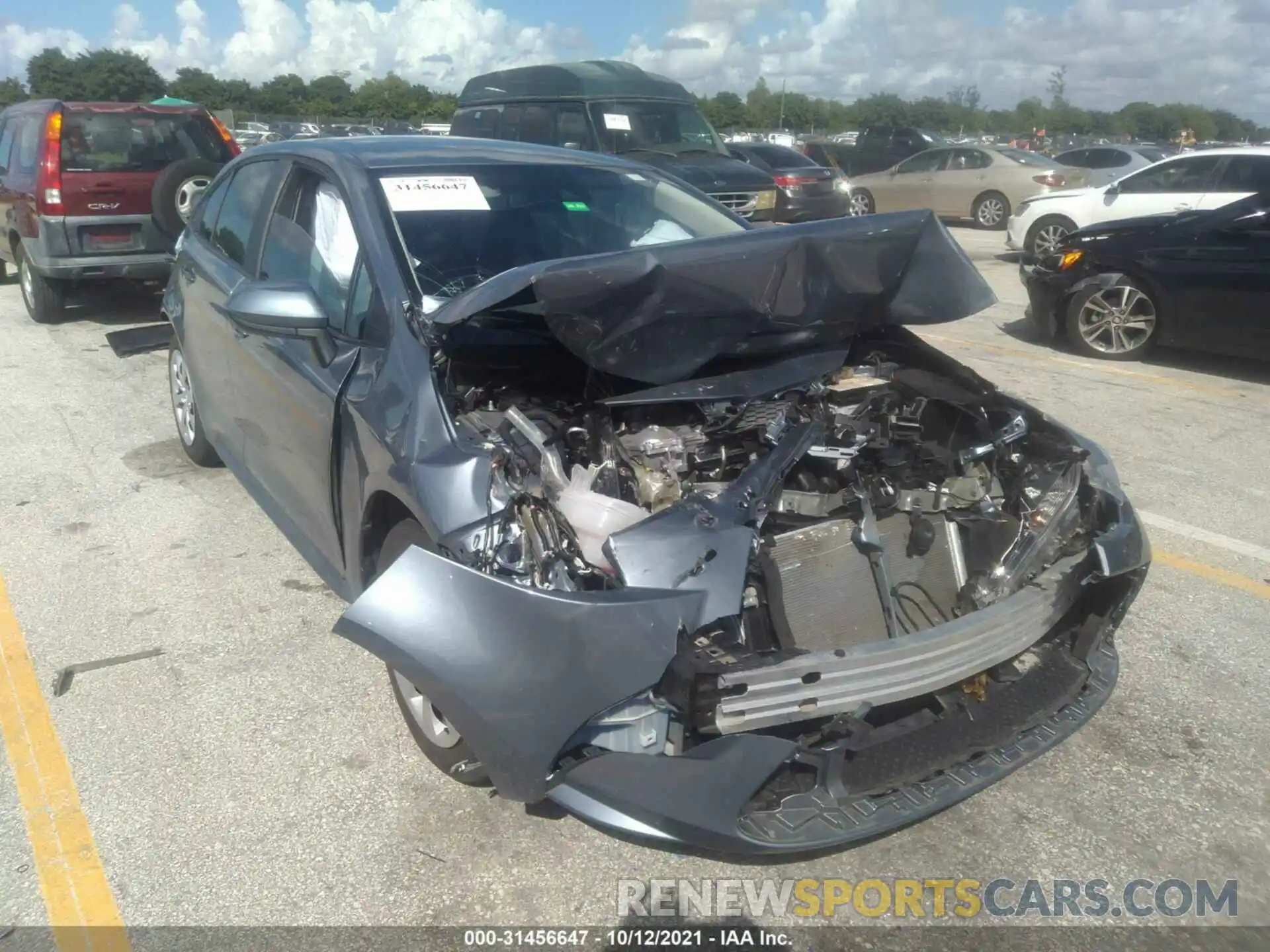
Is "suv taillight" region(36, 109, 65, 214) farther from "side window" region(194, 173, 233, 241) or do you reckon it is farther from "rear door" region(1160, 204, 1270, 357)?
"rear door" region(1160, 204, 1270, 357)

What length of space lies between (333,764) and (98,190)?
26.3ft

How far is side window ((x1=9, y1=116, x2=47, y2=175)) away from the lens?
948 cm

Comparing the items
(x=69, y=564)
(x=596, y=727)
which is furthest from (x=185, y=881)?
(x=69, y=564)

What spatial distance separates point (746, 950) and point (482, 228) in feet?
8.47

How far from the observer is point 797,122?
5653cm

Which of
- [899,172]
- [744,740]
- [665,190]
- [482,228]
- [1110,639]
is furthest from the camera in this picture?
[899,172]

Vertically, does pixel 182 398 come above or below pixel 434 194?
below

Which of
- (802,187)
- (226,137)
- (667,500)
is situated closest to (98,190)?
(226,137)

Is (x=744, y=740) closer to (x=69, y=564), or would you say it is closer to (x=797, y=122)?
(x=69, y=564)

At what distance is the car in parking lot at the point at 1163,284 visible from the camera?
7.62 metres

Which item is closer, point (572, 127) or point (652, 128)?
point (572, 127)

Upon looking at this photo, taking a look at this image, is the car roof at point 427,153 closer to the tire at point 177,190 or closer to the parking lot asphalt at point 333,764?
the parking lot asphalt at point 333,764

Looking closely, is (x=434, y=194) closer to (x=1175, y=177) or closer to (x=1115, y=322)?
(x=1115, y=322)

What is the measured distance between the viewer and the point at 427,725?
9.98ft
